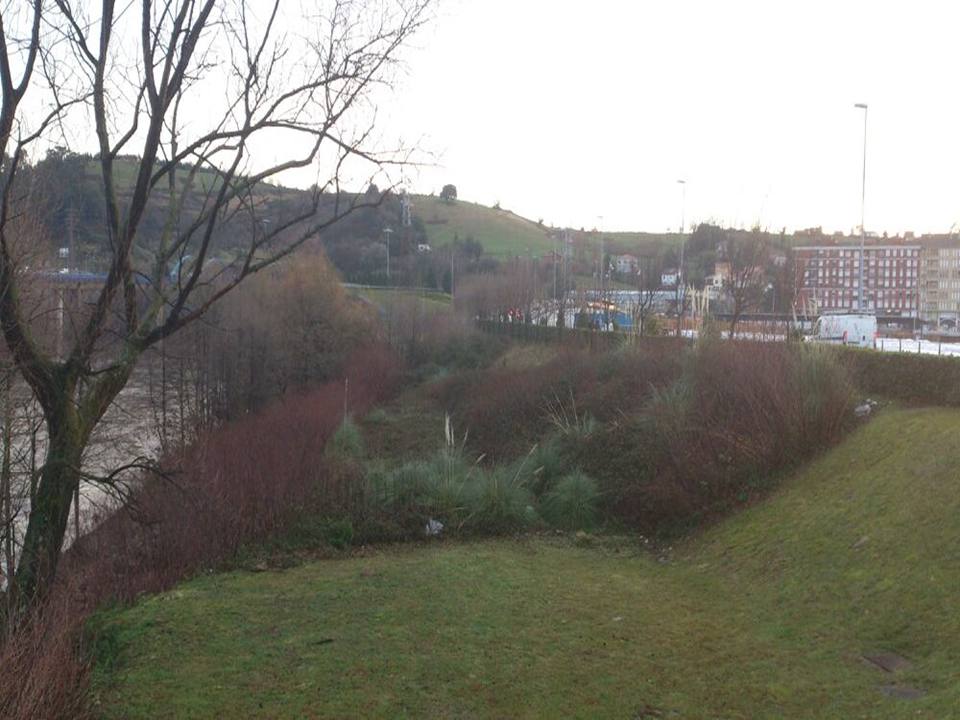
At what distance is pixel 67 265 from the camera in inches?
838

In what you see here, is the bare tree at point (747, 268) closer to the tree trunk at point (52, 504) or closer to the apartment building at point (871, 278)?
the apartment building at point (871, 278)

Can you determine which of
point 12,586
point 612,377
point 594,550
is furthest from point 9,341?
point 612,377

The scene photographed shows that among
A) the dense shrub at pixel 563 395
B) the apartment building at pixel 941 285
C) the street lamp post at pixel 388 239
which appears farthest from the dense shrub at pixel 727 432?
the street lamp post at pixel 388 239

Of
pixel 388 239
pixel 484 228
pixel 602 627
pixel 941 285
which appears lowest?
pixel 602 627

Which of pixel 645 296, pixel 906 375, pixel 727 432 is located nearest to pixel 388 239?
pixel 645 296

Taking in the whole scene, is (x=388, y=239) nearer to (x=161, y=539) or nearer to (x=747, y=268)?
(x=747, y=268)

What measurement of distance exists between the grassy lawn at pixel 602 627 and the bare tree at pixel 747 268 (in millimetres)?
16678

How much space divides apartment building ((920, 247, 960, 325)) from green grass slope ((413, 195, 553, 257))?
53.0 metres

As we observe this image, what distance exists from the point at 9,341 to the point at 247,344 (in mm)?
32454

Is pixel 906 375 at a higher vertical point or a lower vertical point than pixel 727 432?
higher

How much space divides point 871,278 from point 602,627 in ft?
112

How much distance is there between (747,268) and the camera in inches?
1241

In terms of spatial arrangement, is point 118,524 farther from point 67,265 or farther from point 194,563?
point 67,265

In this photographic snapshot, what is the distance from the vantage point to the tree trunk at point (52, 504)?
35.4 ft
